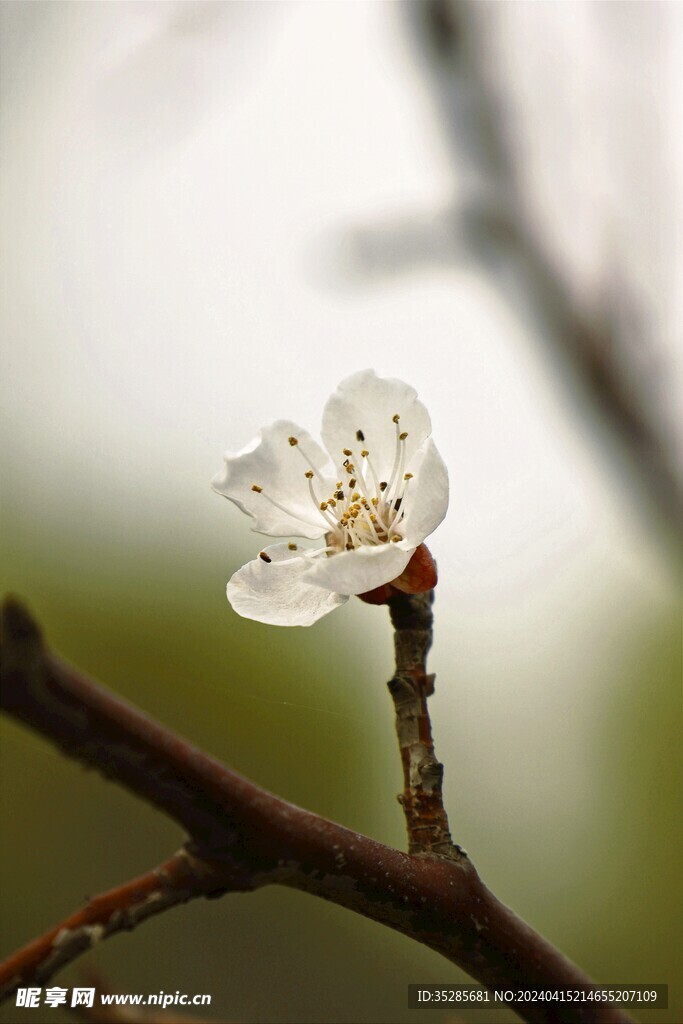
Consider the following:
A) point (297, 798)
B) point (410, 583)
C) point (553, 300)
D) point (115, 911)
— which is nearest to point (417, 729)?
point (410, 583)

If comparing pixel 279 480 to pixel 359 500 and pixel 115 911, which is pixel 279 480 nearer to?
pixel 359 500

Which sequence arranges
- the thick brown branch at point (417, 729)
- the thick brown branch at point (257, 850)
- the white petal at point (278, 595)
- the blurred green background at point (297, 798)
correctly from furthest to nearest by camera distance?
the blurred green background at point (297, 798) < the white petal at point (278, 595) < the thick brown branch at point (417, 729) < the thick brown branch at point (257, 850)

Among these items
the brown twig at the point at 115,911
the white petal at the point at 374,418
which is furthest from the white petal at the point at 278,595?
the brown twig at the point at 115,911

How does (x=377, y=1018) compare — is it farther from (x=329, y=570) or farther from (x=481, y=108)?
(x=481, y=108)

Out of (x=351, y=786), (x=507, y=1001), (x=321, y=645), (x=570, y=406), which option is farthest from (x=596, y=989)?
(x=321, y=645)

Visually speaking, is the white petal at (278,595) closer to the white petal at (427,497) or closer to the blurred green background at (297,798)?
the white petal at (427,497)

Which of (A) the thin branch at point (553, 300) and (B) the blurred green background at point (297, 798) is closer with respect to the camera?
(A) the thin branch at point (553, 300)
